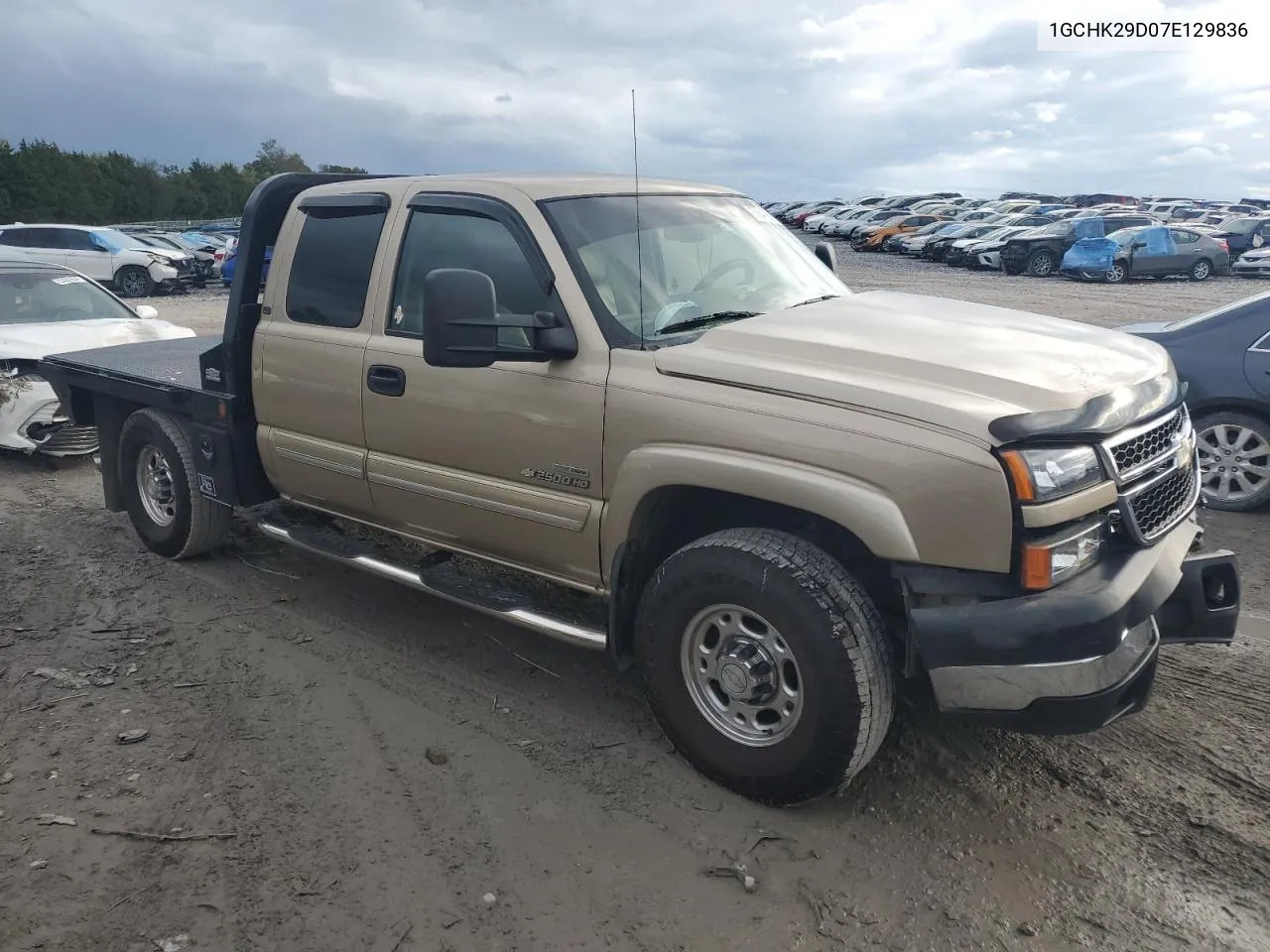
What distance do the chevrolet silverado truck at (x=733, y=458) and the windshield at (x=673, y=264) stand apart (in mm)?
14

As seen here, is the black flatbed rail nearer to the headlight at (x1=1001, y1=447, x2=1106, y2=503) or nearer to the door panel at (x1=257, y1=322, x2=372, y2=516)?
the door panel at (x1=257, y1=322, x2=372, y2=516)

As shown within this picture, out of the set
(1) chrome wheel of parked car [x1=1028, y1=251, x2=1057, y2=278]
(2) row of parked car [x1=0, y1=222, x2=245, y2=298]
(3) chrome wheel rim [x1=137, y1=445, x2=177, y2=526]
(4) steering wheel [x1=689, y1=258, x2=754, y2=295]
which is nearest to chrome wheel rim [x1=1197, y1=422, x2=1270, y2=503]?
(4) steering wheel [x1=689, y1=258, x2=754, y2=295]

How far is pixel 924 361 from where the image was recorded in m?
3.09

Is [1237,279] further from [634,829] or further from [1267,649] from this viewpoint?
[634,829]

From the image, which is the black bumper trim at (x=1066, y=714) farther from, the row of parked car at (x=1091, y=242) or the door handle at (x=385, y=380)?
the row of parked car at (x=1091, y=242)

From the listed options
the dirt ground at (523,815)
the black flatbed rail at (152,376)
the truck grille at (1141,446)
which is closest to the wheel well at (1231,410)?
the dirt ground at (523,815)

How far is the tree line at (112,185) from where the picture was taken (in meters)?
51.1

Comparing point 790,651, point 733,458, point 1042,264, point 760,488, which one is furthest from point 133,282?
point 790,651

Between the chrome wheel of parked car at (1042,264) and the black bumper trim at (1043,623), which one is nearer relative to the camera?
the black bumper trim at (1043,623)

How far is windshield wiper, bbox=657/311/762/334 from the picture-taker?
12.0 feet

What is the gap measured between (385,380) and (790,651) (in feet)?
6.83

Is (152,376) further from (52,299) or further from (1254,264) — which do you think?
(1254,264)

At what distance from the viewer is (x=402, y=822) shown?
328cm

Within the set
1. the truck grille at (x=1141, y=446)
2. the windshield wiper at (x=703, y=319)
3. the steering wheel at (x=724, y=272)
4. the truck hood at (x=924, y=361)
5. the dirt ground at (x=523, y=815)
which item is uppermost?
the steering wheel at (x=724, y=272)
